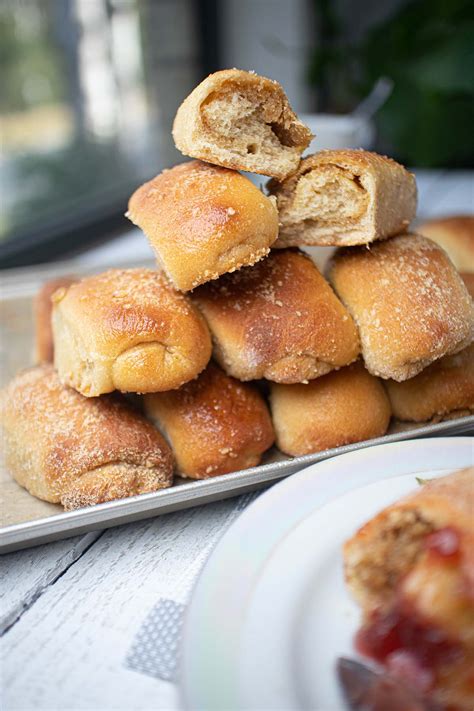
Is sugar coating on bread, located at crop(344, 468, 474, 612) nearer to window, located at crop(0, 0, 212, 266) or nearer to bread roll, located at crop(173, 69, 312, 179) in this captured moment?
bread roll, located at crop(173, 69, 312, 179)

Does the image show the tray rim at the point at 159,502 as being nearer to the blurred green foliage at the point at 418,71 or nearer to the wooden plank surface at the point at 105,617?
the wooden plank surface at the point at 105,617

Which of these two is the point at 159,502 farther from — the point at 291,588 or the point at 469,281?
the point at 469,281

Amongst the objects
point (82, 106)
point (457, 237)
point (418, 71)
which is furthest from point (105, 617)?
point (82, 106)

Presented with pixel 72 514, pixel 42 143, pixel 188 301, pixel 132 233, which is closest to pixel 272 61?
pixel 42 143

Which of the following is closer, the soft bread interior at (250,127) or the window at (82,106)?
the soft bread interior at (250,127)

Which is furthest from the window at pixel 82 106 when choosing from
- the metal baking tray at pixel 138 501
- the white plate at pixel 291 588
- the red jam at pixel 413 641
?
the red jam at pixel 413 641

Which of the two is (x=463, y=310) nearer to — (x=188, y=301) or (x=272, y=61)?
(x=188, y=301)

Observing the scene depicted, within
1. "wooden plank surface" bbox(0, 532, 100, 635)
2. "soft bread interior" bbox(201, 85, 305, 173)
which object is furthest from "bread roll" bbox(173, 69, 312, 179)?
"wooden plank surface" bbox(0, 532, 100, 635)
